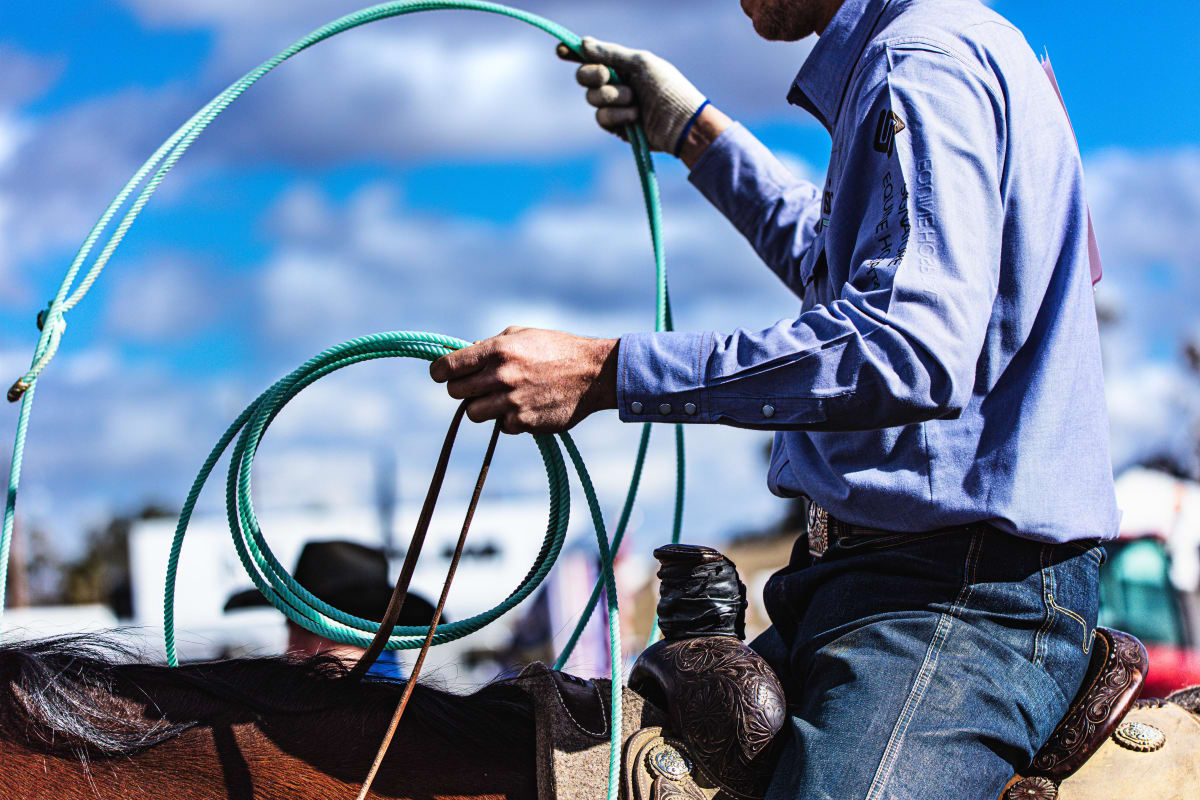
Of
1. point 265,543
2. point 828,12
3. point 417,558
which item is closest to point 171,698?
point 265,543

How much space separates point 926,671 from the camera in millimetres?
1692

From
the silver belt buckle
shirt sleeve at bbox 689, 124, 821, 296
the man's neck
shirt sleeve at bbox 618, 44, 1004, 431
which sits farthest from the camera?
shirt sleeve at bbox 689, 124, 821, 296

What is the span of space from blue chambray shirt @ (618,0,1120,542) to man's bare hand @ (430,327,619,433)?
64 mm

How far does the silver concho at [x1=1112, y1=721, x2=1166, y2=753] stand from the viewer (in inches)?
78.7

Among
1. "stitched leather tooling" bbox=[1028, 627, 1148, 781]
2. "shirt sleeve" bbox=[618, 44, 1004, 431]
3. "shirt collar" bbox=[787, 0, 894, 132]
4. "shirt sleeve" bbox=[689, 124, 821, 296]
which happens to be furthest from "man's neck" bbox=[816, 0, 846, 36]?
"stitched leather tooling" bbox=[1028, 627, 1148, 781]

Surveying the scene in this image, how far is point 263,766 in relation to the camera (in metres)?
1.80

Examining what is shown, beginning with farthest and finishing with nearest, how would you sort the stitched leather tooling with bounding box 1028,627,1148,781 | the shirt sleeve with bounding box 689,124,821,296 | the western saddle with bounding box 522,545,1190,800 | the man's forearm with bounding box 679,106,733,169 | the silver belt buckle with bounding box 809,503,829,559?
1. the man's forearm with bounding box 679,106,733,169
2. the shirt sleeve with bounding box 689,124,821,296
3. the silver belt buckle with bounding box 809,503,829,559
4. the stitched leather tooling with bounding box 1028,627,1148,781
5. the western saddle with bounding box 522,545,1190,800

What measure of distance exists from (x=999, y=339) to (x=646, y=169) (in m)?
1.36

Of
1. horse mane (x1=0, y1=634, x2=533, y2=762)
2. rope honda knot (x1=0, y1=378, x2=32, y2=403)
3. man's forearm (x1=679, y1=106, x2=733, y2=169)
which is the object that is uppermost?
man's forearm (x1=679, y1=106, x2=733, y2=169)

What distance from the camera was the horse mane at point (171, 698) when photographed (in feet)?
5.90

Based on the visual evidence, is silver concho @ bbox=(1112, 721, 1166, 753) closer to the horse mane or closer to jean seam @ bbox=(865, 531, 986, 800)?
jean seam @ bbox=(865, 531, 986, 800)

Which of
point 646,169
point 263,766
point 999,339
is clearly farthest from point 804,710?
point 646,169

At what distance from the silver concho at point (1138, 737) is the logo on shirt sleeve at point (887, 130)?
1177 mm

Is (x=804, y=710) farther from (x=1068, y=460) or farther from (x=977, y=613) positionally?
(x=1068, y=460)
